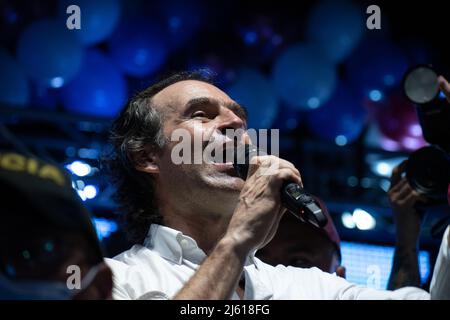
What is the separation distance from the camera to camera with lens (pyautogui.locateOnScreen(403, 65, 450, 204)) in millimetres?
2127

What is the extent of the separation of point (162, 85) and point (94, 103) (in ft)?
4.47

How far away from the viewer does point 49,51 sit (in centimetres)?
331

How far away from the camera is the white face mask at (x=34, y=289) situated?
3.35 feet

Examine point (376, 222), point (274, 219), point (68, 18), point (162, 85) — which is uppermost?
point (68, 18)

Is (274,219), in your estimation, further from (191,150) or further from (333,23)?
(333,23)

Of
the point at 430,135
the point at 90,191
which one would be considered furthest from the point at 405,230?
the point at 90,191

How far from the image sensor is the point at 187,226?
1.99m

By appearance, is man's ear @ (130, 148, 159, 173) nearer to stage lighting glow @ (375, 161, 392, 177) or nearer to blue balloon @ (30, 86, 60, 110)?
blue balloon @ (30, 86, 60, 110)

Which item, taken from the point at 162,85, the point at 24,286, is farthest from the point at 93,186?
the point at 24,286

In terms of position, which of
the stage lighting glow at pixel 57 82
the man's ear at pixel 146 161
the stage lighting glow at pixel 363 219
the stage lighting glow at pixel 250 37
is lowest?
the stage lighting glow at pixel 363 219

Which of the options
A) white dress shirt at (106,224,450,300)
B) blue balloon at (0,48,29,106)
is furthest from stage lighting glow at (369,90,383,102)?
white dress shirt at (106,224,450,300)

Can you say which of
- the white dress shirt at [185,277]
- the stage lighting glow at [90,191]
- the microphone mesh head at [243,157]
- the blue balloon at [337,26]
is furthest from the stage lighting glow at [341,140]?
the microphone mesh head at [243,157]

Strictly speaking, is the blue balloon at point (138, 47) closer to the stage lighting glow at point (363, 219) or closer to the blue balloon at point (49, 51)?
the blue balloon at point (49, 51)

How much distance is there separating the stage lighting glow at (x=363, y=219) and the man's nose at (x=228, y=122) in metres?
2.10
